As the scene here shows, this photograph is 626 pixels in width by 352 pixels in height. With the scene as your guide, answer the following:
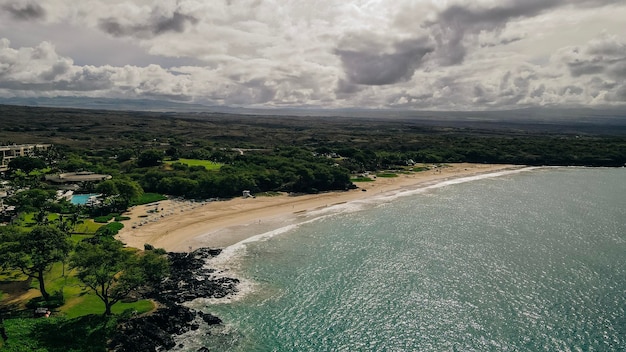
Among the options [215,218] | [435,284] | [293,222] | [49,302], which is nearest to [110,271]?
[49,302]

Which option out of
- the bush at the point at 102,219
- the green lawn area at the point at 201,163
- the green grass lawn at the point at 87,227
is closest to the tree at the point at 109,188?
the bush at the point at 102,219

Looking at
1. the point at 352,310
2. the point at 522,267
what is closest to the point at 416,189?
the point at 522,267

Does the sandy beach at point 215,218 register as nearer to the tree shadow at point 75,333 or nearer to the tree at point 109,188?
the tree at point 109,188

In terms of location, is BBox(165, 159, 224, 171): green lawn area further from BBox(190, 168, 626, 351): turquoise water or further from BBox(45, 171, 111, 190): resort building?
BBox(190, 168, 626, 351): turquoise water

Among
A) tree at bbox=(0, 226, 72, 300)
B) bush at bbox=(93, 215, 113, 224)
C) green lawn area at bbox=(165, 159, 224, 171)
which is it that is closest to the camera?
tree at bbox=(0, 226, 72, 300)

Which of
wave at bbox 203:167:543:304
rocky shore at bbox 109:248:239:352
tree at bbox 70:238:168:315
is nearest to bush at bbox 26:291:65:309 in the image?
tree at bbox 70:238:168:315

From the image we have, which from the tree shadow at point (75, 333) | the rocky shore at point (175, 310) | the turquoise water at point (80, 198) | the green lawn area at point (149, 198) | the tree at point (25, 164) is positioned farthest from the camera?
the tree at point (25, 164)

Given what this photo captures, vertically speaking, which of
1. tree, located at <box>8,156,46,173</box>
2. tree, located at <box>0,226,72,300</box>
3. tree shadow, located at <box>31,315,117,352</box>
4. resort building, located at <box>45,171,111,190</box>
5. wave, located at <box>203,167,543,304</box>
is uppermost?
tree, located at <box>0,226,72,300</box>
